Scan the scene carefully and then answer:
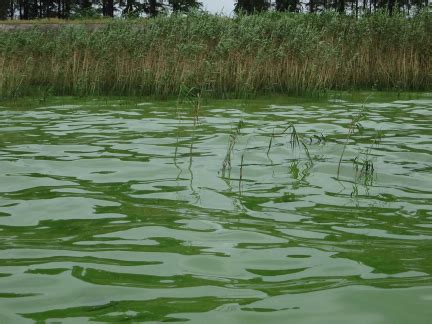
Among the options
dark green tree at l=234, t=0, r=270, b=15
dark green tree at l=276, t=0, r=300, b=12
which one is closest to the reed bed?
dark green tree at l=234, t=0, r=270, b=15

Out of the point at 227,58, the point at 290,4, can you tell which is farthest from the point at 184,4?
the point at 227,58

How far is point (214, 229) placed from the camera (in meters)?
3.52

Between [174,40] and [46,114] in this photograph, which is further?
[174,40]

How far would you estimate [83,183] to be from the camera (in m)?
4.71

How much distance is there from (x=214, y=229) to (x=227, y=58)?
978cm

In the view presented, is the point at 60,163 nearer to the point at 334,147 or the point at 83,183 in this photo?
the point at 83,183

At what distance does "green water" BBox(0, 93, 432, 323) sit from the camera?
2.47 m

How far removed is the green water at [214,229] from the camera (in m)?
2.47

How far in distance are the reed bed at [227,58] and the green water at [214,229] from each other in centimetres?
548

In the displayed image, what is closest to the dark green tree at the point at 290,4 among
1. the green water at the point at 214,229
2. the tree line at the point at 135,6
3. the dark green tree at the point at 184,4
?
the tree line at the point at 135,6

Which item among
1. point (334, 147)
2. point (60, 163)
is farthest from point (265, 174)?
point (60, 163)

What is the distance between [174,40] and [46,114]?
4.66 metres

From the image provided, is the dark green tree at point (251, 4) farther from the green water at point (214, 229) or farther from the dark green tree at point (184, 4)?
the green water at point (214, 229)

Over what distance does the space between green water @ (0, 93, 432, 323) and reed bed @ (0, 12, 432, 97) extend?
548 cm
